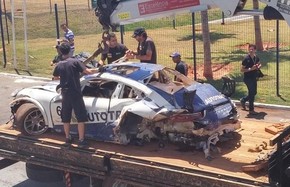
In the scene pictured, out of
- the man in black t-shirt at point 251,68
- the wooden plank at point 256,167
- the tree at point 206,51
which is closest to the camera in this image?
the wooden plank at point 256,167

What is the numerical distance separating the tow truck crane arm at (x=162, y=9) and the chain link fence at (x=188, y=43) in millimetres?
5827

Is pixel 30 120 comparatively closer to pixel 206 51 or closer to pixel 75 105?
pixel 75 105

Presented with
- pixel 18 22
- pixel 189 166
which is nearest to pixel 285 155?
pixel 189 166

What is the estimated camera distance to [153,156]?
8.12 m

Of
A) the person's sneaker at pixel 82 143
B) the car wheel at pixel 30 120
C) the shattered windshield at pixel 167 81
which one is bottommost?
the person's sneaker at pixel 82 143

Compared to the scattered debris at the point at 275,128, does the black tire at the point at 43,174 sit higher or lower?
lower

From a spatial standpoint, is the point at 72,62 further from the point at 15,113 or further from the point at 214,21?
the point at 214,21

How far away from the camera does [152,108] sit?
8344mm

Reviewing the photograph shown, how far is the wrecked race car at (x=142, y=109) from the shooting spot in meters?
8.33

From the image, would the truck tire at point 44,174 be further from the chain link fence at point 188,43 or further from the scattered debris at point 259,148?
the chain link fence at point 188,43

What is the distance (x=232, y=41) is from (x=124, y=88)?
15.4m

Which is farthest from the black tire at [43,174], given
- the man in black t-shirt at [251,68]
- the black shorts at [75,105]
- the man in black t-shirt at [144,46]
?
the man in black t-shirt at [251,68]

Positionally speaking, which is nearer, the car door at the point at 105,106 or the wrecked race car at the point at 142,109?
the wrecked race car at the point at 142,109

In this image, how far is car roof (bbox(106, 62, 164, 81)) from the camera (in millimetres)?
8974
